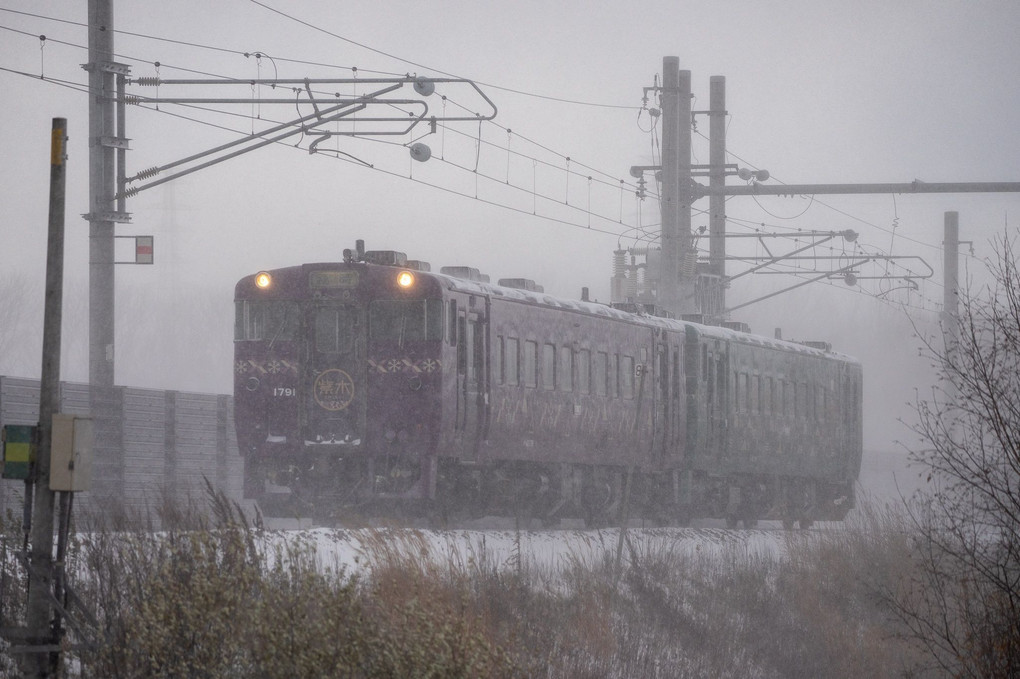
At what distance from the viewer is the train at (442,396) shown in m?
17.8

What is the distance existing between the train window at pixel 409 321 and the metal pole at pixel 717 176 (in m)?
14.8

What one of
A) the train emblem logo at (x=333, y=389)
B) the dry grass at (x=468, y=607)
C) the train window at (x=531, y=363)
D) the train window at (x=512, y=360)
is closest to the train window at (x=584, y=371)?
the train window at (x=531, y=363)

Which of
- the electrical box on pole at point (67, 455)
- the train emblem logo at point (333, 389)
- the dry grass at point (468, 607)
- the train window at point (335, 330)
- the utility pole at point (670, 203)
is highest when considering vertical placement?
the utility pole at point (670, 203)

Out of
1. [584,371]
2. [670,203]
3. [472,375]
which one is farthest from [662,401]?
[472,375]

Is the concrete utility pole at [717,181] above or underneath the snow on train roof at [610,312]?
above

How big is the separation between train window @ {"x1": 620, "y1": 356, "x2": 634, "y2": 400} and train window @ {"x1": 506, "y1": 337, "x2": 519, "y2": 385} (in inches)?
153

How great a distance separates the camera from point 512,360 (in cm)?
1977

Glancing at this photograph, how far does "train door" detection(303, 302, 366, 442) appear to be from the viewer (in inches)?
707

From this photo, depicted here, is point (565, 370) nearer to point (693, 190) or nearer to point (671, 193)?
→ point (671, 193)

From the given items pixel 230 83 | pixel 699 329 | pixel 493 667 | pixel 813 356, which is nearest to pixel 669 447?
pixel 699 329

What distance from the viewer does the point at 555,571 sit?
15.9 meters

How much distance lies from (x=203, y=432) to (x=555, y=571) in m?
8.95

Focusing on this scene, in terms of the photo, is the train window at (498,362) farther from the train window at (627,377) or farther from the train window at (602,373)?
the train window at (627,377)

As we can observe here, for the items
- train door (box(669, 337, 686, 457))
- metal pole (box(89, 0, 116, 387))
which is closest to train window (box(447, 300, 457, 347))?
metal pole (box(89, 0, 116, 387))
